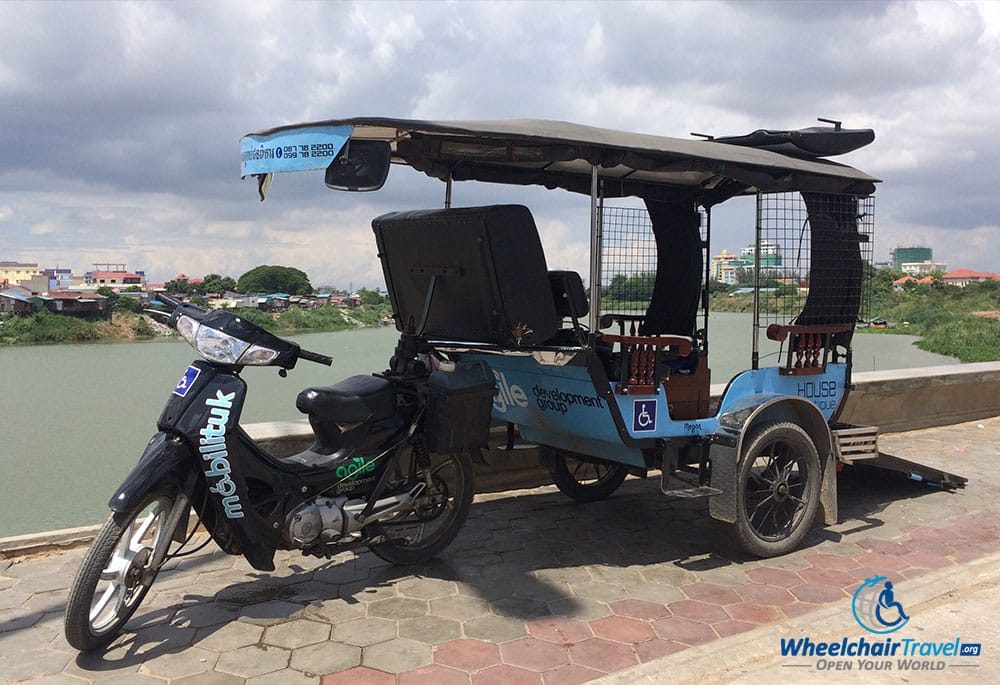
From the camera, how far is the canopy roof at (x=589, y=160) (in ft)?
11.0

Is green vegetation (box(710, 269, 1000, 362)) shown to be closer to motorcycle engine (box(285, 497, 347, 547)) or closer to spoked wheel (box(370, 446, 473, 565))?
spoked wheel (box(370, 446, 473, 565))

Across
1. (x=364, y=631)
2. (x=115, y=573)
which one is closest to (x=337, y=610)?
(x=364, y=631)

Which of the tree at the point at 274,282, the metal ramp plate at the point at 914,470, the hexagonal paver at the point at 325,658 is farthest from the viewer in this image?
the tree at the point at 274,282

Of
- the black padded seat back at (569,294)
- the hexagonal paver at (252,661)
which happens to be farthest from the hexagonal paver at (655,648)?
the black padded seat back at (569,294)

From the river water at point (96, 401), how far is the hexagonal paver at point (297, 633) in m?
1.21

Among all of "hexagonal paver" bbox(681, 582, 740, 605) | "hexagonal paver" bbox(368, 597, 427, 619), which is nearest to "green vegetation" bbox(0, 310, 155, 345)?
"hexagonal paver" bbox(368, 597, 427, 619)

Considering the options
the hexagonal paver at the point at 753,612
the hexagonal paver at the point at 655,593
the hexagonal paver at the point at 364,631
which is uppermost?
the hexagonal paver at the point at 364,631

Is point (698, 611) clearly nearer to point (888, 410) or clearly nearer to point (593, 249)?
point (593, 249)

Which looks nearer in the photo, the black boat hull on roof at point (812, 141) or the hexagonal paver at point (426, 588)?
the hexagonal paver at point (426, 588)

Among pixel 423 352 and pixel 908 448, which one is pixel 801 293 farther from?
pixel 908 448

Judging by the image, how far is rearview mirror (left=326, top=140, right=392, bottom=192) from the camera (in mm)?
3182

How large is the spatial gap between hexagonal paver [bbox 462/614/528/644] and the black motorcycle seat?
107 cm

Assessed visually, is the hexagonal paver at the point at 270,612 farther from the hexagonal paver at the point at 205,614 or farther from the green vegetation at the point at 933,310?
the green vegetation at the point at 933,310

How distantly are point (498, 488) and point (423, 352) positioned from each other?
176cm
